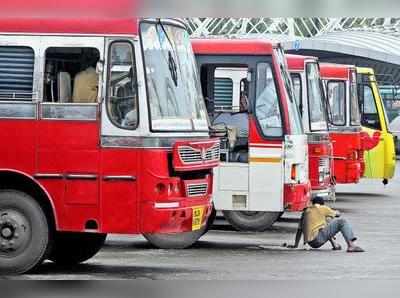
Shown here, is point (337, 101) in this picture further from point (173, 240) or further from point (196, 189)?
point (196, 189)

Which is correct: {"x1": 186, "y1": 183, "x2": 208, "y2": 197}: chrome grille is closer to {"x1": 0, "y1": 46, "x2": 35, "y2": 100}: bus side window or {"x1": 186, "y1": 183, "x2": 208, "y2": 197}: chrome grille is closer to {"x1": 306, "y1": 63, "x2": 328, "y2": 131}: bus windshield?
{"x1": 0, "y1": 46, "x2": 35, "y2": 100}: bus side window

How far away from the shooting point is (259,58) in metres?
15.1

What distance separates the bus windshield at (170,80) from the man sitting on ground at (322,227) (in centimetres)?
336

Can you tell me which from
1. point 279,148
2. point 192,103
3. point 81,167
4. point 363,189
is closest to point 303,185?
point 279,148

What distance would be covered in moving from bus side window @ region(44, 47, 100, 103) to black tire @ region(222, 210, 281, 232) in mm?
5615

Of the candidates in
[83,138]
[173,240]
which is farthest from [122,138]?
[173,240]

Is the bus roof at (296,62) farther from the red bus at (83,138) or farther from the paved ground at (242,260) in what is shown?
the red bus at (83,138)

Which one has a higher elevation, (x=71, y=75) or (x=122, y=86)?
(x=71, y=75)

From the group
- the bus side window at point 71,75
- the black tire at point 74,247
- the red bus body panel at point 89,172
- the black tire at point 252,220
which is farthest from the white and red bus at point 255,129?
the bus side window at point 71,75

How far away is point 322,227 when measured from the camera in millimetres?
14586

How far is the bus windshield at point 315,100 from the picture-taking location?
18031 millimetres

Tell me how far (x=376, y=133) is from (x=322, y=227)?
9.41 m

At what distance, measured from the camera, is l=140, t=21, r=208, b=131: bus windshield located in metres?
11.0
